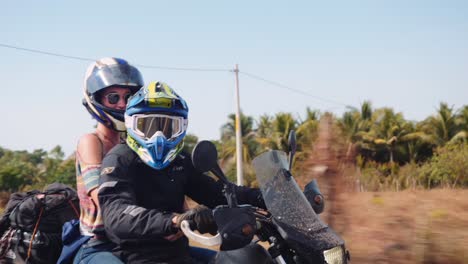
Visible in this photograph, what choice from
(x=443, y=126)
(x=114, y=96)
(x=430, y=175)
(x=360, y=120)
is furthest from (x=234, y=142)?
(x=114, y=96)

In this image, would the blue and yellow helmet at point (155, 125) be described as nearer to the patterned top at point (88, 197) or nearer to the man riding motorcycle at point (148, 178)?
the man riding motorcycle at point (148, 178)

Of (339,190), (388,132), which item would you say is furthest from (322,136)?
(388,132)

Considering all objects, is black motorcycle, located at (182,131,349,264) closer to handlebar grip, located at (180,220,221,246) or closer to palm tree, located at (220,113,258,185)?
handlebar grip, located at (180,220,221,246)

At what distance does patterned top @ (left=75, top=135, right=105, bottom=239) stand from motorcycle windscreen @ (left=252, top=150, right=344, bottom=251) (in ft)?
3.76

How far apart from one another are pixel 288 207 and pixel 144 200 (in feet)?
3.28

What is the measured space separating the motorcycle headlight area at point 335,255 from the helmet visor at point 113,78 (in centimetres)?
246

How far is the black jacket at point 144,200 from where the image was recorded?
2945 mm

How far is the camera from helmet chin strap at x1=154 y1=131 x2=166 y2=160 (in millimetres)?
3355

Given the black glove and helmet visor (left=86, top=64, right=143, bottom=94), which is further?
helmet visor (left=86, top=64, right=143, bottom=94)

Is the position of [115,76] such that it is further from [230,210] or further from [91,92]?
[230,210]

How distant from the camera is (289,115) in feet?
152

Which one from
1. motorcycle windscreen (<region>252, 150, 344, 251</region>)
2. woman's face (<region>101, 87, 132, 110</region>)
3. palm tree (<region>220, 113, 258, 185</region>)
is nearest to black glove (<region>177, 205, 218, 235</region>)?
motorcycle windscreen (<region>252, 150, 344, 251</region>)

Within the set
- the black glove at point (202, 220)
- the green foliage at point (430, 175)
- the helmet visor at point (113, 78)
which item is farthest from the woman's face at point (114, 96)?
the green foliage at point (430, 175)

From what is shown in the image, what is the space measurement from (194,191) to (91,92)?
1295 mm
